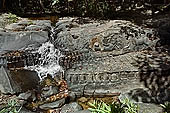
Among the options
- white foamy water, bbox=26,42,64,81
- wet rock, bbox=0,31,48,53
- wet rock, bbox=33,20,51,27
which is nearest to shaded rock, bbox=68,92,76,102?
white foamy water, bbox=26,42,64,81

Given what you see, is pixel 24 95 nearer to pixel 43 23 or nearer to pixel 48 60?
pixel 48 60

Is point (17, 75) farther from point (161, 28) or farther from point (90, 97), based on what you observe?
point (161, 28)

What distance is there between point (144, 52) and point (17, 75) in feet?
10.5

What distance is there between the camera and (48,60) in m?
7.16

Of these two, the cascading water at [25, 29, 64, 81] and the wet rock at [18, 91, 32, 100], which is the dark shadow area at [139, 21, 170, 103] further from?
the wet rock at [18, 91, 32, 100]

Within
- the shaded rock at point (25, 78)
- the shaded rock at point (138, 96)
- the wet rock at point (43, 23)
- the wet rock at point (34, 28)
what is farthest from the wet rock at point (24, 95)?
the wet rock at point (43, 23)

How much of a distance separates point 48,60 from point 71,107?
2528 mm

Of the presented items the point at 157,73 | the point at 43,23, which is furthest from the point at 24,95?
the point at 43,23

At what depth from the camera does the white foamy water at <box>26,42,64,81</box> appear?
22.0 feet

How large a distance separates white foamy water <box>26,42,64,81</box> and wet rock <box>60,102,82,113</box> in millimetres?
1697

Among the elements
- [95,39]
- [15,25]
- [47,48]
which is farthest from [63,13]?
[95,39]

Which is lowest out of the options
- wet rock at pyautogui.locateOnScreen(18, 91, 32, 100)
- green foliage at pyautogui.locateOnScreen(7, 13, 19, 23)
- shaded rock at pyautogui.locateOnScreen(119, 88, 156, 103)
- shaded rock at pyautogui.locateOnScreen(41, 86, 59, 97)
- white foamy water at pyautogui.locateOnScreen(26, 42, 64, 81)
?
wet rock at pyautogui.locateOnScreen(18, 91, 32, 100)

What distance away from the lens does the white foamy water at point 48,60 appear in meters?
6.69

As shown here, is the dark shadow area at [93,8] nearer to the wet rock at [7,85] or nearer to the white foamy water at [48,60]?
the white foamy water at [48,60]
